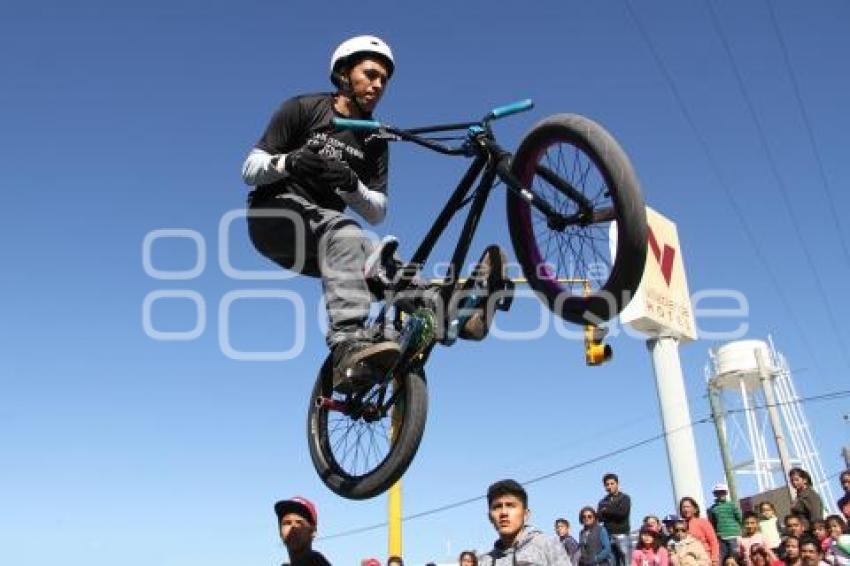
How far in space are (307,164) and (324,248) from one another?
0.63 m

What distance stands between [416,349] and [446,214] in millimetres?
894

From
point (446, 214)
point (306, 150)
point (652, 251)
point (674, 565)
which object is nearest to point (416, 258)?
point (446, 214)

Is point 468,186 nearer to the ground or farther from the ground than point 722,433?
nearer to the ground

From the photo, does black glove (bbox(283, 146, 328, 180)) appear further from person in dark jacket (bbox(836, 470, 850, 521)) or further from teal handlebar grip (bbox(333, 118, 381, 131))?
person in dark jacket (bbox(836, 470, 850, 521))

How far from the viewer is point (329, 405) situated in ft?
18.3

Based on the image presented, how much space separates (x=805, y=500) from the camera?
10.1 meters

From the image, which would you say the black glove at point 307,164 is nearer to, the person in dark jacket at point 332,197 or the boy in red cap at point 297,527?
the person in dark jacket at point 332,197

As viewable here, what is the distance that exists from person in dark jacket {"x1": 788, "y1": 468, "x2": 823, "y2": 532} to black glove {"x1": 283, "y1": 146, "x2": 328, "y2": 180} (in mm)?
8155

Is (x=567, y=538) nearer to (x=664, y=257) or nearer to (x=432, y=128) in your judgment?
(x=432, y=128)

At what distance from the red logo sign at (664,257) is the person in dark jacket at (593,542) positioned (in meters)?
11.2

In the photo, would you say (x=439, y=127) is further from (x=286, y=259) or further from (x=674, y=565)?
(x=674, y=565)

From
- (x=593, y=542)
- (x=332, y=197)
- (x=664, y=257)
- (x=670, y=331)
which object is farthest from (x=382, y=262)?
(x=664, y=257)

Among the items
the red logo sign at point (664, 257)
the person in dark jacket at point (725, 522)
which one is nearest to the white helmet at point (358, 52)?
the person in dark jacket at point (725, 522)

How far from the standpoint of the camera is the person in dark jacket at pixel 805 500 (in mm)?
10000
